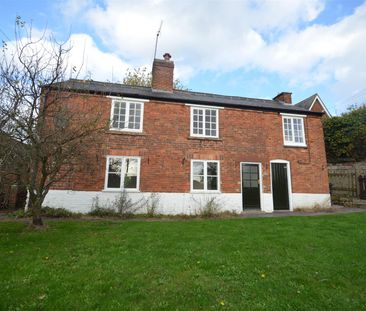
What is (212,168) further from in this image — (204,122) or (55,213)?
(55,213)

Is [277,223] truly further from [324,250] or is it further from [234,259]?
[234,259]

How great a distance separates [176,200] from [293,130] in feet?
27.4

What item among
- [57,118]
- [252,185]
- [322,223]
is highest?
[57,118]

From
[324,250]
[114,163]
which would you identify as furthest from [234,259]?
[114,163]

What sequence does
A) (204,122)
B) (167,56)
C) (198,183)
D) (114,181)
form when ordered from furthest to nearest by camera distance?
(167,56) < (204,122) < (198,183) < (114,181)

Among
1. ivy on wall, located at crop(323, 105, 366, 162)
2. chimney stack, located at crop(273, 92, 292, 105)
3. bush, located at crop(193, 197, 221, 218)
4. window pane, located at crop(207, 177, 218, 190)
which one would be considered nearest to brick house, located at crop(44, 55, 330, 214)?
window pane, located at crop(207, 177, 218, 190)

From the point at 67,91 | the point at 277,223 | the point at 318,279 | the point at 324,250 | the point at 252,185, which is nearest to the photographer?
the point at 318,279

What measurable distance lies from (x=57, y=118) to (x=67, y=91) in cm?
162

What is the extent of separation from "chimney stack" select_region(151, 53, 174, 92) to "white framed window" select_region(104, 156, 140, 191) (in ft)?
16.3

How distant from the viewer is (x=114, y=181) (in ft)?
38.0

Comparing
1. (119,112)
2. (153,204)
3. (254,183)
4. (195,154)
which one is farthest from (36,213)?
(254,183)

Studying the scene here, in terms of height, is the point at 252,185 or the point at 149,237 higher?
the point at 252,185

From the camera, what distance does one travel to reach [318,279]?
4211 mm

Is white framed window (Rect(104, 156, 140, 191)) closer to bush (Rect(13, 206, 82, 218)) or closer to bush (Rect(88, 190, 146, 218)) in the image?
bush (Rect(88, 190, 146, 218))
